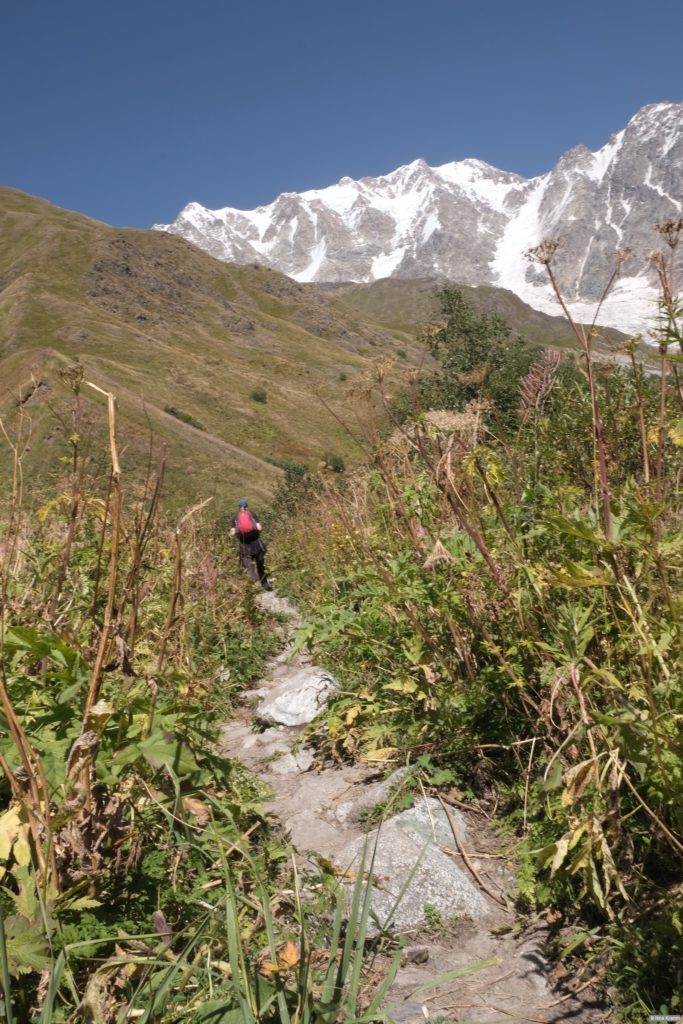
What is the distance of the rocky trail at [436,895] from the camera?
7.69 ft

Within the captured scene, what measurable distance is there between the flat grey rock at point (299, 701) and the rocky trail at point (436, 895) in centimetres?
45

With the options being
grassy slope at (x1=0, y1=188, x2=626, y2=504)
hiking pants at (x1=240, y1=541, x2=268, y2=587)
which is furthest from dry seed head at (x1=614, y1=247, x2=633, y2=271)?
grassy slope at (x1=0, y1=188, x2=626, y2=504)

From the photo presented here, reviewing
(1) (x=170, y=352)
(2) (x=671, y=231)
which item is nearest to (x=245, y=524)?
(2) (x=671, y=231)

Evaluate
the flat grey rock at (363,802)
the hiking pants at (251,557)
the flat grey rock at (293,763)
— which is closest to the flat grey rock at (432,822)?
the flat grey rock at (363,802)

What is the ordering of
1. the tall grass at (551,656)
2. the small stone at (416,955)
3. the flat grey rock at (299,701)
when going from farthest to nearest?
the flat grey rock at (299,701) → the small stone at (416,955) → the tall grass at (551,656)

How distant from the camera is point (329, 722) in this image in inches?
173

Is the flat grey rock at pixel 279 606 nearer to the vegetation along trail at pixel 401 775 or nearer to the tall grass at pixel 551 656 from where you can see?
the tall grass at pixel 551 656

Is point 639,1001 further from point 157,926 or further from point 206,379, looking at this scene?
point 206,379

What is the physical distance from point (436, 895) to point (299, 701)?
103 inches

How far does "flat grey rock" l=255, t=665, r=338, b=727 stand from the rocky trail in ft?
1.46

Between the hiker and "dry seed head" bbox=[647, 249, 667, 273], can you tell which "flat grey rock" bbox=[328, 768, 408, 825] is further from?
the hiker

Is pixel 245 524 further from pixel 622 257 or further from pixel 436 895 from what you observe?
pixel 622 257

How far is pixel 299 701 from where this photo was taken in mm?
5512

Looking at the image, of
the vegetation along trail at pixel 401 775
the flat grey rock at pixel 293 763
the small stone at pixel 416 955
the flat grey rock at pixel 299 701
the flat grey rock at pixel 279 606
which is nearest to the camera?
the vegetation along trail at pixel 401 775
